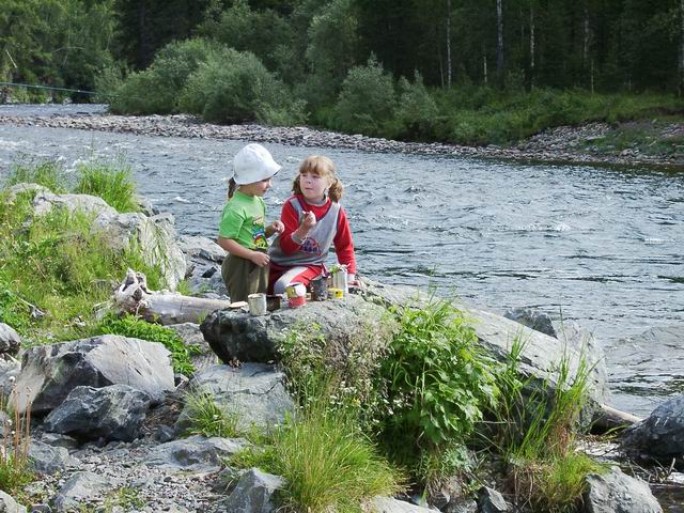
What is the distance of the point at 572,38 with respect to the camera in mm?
49719

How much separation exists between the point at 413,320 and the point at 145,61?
85.0 m

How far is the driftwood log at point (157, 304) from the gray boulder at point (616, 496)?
3.54 m

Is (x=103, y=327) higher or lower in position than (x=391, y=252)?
higher

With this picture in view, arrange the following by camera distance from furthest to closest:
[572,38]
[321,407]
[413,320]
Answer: [572,38] → [413,320] → [321,407]

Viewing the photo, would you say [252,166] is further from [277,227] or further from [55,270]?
[55,270]

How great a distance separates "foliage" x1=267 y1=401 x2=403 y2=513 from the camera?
4.45 m

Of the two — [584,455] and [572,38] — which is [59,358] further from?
[572,38]

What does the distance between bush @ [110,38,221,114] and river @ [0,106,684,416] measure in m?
25.2

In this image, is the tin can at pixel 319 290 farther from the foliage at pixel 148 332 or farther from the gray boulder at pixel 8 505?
the gray boulder at pixel 8 505

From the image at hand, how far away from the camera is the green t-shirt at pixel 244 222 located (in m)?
6.53

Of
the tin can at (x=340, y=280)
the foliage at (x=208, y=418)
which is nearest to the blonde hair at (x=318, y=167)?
the tin can at (x=340, y=280)

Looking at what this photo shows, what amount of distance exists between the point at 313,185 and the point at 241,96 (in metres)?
41.4

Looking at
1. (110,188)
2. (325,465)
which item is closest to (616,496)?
(325,465)

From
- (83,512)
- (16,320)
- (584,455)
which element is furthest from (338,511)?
(16,320)
